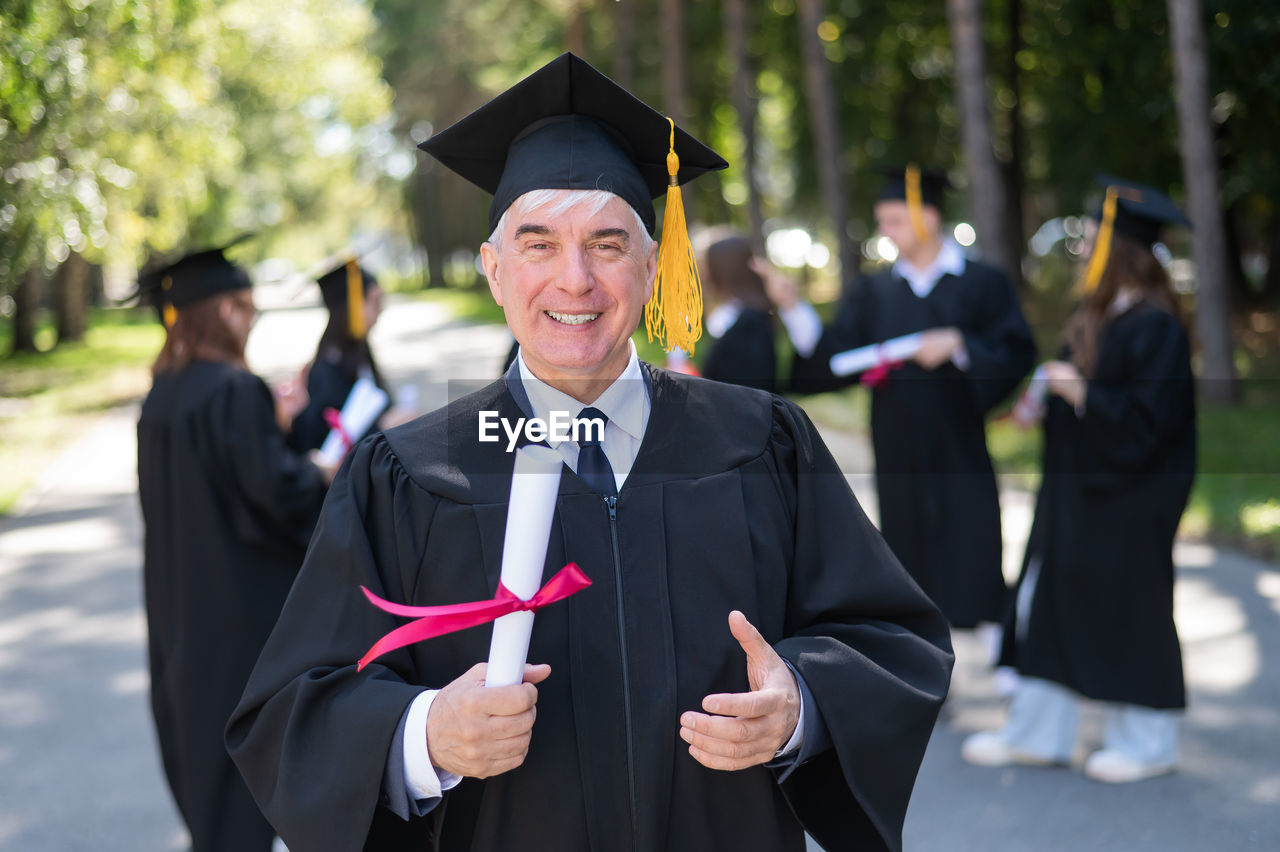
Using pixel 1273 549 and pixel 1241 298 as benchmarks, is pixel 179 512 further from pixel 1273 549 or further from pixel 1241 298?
pixel 1241 298

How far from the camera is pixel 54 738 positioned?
6.01m

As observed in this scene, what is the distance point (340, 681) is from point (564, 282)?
2.43 ft

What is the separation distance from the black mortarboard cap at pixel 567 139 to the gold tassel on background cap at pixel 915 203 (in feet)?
12.4

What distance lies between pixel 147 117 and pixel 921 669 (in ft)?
62.2

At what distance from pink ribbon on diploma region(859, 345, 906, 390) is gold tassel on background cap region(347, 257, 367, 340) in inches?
92.5

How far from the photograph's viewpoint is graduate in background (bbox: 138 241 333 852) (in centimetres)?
421

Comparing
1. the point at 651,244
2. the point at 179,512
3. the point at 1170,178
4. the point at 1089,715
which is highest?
the point at 1170,178

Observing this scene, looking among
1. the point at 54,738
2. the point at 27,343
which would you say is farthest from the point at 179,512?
the point at 27,343

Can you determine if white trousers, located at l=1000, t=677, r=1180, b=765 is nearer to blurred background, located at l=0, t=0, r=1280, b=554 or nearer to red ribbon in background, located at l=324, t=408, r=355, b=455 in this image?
blurred background, located at l=0, t=0, r=1280, b=554

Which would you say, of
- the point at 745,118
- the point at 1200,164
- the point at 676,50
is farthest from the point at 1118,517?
the point at 676,50

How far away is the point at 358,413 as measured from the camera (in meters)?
5.07

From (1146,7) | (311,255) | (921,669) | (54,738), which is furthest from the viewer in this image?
(311,255)

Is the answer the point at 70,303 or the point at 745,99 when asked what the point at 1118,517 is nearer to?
the point at 745,99

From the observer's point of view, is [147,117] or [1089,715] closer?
[1089,715]
